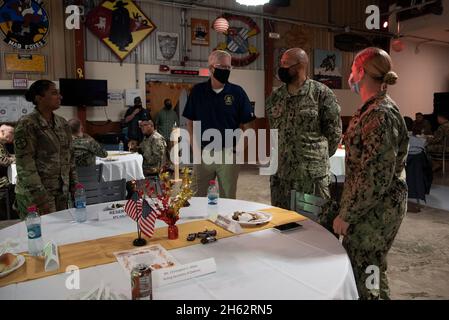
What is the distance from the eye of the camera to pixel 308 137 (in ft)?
8.86

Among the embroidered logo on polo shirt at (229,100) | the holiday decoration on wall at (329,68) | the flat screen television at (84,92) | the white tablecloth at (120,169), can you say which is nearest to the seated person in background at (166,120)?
the flat screen television at (84,92)

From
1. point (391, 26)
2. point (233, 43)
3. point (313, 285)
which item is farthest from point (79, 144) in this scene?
point (391, 26)

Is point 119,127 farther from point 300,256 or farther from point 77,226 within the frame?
point 300,256

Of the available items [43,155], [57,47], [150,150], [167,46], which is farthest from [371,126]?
[167,46]

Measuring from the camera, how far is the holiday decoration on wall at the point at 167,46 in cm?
879

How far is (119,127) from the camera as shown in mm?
8422

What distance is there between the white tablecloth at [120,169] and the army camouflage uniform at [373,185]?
3.52 metres

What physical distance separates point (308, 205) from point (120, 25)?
24.2ft

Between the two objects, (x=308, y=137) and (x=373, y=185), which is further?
(x=308, y=137)

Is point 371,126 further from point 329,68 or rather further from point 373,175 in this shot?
point 329,68

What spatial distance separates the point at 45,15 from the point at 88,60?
45.9 inches

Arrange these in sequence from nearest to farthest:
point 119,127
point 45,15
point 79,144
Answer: point 79,144
point 45,15
point 119,127

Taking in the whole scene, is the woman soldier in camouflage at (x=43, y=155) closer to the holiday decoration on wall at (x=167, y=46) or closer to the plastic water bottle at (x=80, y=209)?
the plastic water bottle at (x=80, y=209)

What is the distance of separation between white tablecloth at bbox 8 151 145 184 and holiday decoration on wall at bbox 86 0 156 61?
13.2 feet
